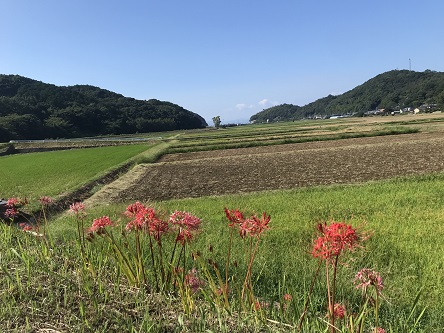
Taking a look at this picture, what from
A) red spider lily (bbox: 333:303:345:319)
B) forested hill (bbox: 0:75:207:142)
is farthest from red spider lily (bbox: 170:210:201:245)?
forested hill (bbox: 0:75:207:142)

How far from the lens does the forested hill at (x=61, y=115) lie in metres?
88.2

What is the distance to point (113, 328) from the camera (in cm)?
254

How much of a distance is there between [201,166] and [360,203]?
18487 mm

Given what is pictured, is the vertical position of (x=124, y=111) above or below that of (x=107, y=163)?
above

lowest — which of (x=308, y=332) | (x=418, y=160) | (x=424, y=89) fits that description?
(x=418, y=160)

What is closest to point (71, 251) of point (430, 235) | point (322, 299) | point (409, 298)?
point (322, 299)

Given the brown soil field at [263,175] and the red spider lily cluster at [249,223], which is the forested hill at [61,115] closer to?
the brown soil field at [263,175]

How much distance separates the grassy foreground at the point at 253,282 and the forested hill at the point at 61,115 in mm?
83732

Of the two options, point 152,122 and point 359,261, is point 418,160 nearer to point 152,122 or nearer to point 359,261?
point 359,261

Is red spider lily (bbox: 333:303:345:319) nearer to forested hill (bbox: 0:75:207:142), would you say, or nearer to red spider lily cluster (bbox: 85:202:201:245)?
red spider lily cluster (bbox: 85:202:201:245)

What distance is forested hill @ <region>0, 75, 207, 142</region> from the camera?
3470 inches

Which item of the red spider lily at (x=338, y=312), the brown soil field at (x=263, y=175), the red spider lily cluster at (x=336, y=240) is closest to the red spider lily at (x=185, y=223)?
the red spider lily cluster at (x=336, y=240)

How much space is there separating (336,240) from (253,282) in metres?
2.82

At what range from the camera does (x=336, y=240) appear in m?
1.90
